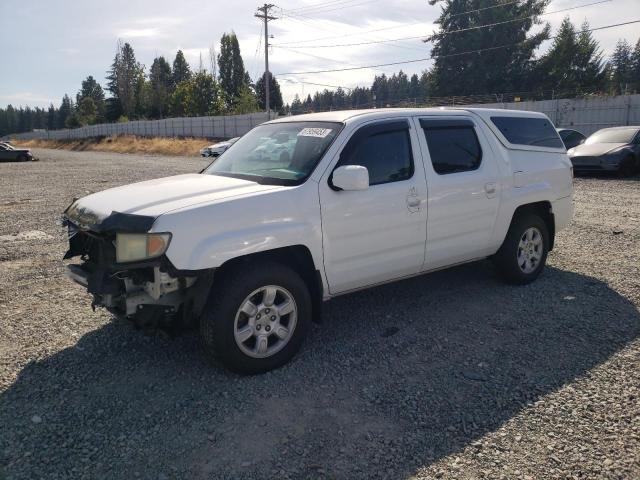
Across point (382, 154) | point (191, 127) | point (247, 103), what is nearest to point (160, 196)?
point (382, 154)

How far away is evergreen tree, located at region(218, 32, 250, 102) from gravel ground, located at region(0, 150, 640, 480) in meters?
91.9

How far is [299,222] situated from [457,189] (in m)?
1.76

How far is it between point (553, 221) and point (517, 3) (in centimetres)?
5680

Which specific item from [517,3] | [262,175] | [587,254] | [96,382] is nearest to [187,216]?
[262,175]

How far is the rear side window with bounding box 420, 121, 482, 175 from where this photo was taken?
476 cm

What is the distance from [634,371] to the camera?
375cm

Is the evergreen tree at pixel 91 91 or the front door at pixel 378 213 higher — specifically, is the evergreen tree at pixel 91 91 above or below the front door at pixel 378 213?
above

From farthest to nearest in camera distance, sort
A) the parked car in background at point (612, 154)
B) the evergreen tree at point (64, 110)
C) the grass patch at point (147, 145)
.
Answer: the evergreen tree at point (64, 110), the grass patch at point (147, 145), the parked car in background at point (612, 154)

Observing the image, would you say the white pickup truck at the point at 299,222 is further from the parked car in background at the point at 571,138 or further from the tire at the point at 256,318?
the parked car in background at the point at 571,138

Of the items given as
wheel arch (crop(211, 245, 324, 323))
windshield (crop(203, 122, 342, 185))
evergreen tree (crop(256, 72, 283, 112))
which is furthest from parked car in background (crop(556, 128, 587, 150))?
evergreen tree (crop(256, 72, 283, 112))

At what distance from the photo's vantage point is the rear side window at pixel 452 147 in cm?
476

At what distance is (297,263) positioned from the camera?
404 cm

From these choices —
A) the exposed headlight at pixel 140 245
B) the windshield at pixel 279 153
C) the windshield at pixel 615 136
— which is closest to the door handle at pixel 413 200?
the windshield at pixel 279 153

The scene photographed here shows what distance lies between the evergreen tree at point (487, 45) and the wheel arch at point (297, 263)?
55883 mm
